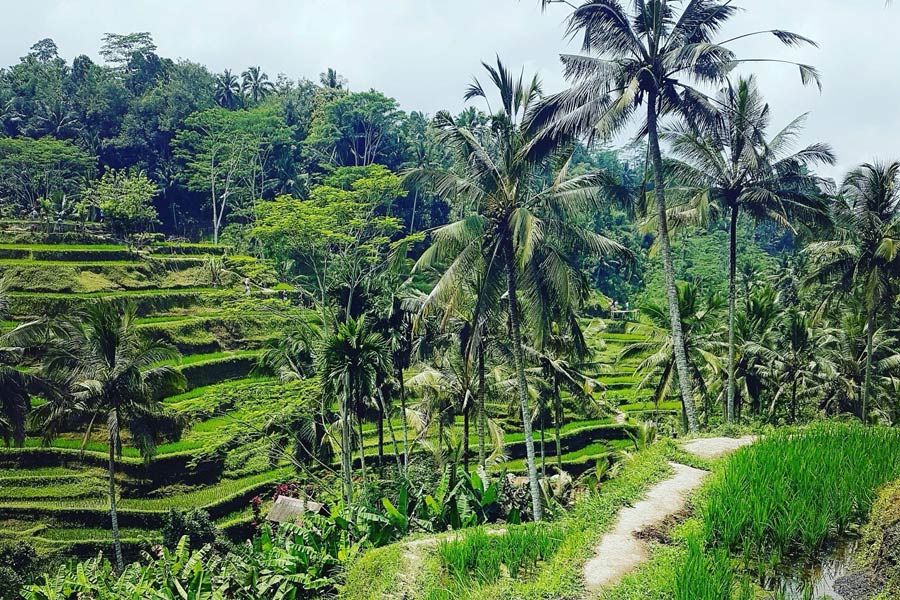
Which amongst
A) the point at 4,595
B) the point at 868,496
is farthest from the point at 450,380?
the point at 868,496

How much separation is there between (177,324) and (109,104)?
3004cm

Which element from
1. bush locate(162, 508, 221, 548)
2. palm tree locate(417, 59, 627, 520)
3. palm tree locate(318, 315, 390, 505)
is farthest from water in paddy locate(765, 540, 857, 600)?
bush locate(162, 508, 221, 548)

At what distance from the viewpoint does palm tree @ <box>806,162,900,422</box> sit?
16828 millimetres

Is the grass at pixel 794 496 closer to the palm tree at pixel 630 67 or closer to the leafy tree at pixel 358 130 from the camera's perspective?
the palm tree at pixel 630 67

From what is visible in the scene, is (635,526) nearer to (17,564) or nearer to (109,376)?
(109,376)

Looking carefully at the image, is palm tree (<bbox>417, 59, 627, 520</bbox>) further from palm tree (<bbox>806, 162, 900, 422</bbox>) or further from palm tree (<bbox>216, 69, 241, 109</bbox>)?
palm tree (<bbox>216, 69, 241, 109</bbox>)

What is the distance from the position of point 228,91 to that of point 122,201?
92.4ft

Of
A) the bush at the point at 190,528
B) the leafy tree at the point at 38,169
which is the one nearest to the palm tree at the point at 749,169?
the bush at the point at 190,528

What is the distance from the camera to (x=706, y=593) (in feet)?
15.3

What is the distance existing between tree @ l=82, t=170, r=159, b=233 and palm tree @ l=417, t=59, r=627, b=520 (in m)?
28.2

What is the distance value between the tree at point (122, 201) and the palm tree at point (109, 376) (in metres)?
18.8

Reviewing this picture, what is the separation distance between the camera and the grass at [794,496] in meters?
5.56

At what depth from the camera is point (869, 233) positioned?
17297 millimetres

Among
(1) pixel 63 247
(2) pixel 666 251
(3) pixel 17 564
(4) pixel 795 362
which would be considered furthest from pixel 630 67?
(1) pixel 63 247
